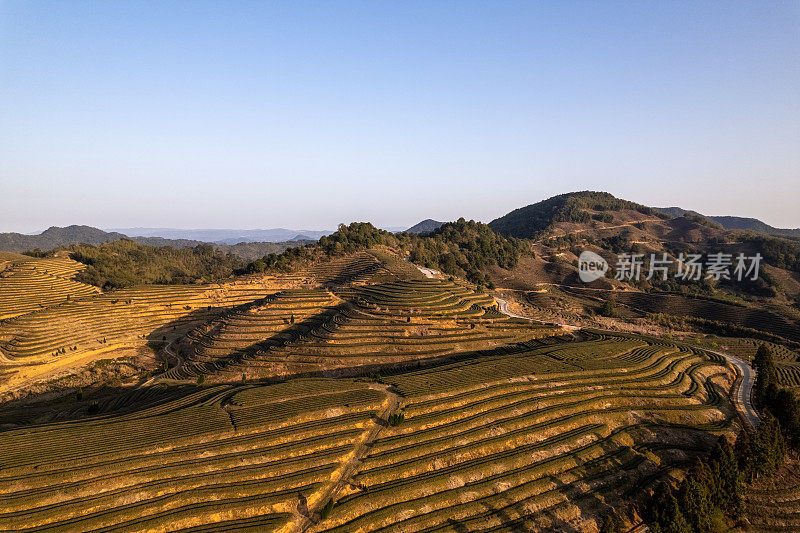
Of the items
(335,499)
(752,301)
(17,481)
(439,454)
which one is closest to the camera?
(17,481)

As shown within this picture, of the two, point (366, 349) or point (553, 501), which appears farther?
point (366, 349)

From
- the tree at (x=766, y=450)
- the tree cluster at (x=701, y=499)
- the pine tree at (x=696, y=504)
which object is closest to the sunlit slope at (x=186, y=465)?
the tree cluster at (x=701, y=499)

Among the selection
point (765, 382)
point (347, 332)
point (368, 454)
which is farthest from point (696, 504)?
point (347, 332)

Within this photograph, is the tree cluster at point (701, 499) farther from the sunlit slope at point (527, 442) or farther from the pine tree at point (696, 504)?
the sunlit slope at point (527, 442)

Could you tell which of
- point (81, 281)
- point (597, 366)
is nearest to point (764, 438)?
point (597, 366)

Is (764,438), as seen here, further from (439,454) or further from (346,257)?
(346,257)

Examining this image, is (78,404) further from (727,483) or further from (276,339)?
(727,483)
